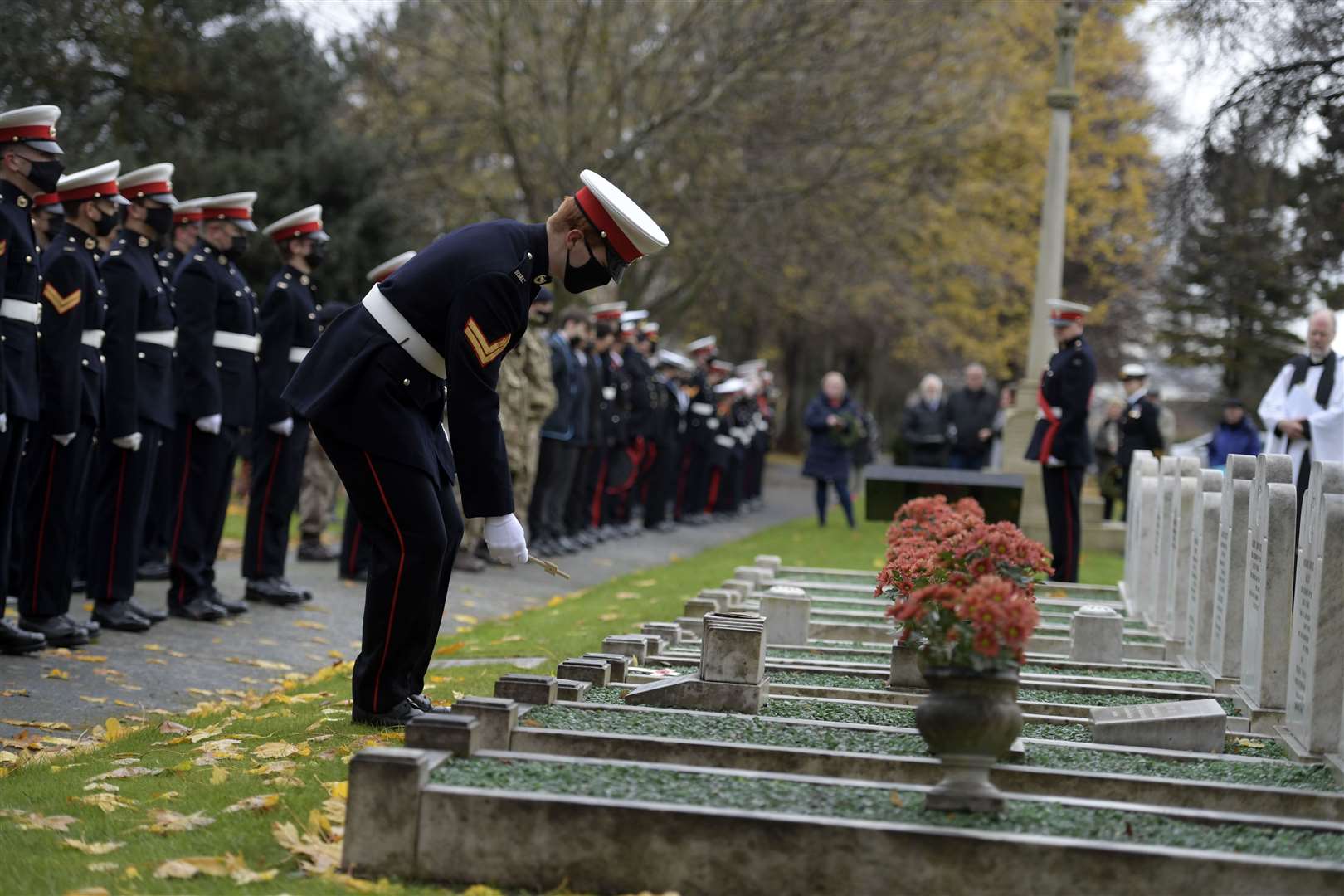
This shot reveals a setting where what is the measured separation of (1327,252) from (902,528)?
8.74 m

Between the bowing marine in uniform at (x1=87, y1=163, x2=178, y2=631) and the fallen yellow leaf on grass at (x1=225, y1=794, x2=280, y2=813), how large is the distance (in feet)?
15.6

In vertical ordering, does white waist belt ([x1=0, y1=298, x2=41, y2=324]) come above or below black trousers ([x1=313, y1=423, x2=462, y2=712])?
above

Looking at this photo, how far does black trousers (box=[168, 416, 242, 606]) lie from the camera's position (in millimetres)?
10633

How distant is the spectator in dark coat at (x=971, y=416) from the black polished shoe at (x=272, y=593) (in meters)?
15.2

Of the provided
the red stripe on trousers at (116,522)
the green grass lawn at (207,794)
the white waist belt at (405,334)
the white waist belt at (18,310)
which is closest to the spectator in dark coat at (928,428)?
the red stripe on trousers at (116,522)

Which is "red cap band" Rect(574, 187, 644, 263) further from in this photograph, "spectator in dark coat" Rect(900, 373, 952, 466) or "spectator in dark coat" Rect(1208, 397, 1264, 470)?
"spectator in dark coat" Rect(900, 373, 952, 466)

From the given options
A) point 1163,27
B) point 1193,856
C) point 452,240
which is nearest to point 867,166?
point 1163,27

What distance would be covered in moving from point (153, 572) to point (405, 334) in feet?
24.2

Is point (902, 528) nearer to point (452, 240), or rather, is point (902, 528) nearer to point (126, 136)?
point (452, 240)

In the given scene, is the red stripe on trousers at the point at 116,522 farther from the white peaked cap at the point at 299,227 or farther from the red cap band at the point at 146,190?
the white peaked cap at the point at 299,227

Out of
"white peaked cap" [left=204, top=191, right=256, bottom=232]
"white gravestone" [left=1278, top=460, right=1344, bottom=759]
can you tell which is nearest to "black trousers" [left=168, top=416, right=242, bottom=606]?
"white peaked cap" [left=204, top=191, right=256, bottom=232]

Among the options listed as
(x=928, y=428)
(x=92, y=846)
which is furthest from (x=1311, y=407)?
(x=928, y=428)

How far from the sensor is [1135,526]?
42.9 feet

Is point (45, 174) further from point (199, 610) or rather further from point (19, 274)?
point (199, 610)
